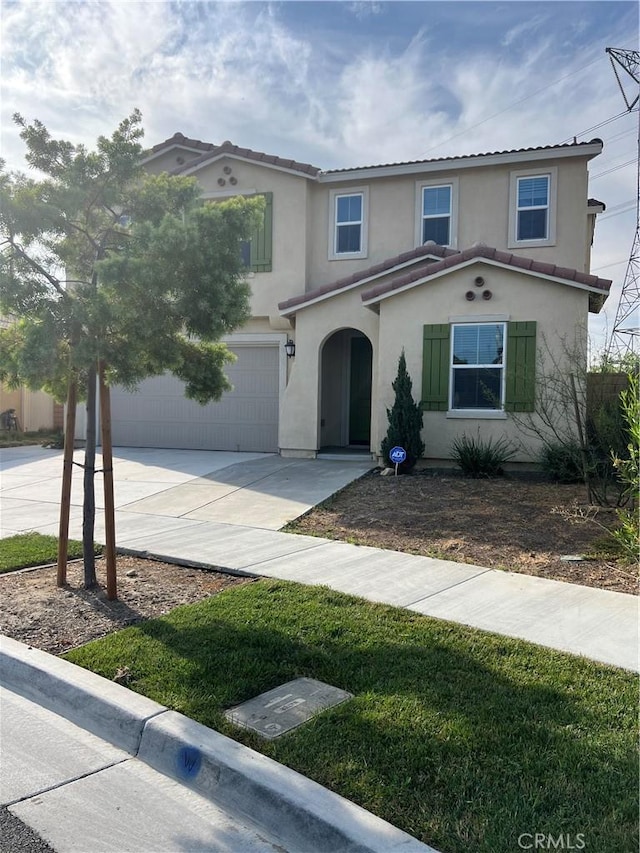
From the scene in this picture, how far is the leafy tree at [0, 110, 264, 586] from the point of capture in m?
4.93

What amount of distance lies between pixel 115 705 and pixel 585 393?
8.09 m

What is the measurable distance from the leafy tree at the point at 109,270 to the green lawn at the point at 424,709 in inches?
77.3

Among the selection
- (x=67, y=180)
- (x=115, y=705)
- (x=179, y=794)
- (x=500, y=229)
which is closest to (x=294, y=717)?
(x=179, y=794)

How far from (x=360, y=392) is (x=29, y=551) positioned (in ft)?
30.3

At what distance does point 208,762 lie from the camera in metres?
3.23

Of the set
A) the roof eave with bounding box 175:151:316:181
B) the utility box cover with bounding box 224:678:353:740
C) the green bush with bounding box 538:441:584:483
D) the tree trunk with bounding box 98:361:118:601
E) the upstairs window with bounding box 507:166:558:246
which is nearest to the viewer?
the utility box cover with bounding box 224:678:353:740

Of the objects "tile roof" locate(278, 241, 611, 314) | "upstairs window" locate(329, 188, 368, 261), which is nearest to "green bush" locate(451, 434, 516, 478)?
"tile roof" locate(278, 241, 611, 314)

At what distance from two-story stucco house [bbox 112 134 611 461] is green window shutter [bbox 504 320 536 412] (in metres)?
0.02

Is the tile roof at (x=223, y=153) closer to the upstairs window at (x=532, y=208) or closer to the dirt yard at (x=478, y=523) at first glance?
the upstairs window at (x=532, y=208)

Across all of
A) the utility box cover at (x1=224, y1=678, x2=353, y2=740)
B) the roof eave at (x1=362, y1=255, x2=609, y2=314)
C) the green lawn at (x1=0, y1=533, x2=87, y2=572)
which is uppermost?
the roof eave at (x1=362, y1=255, x2=609, y2=314)

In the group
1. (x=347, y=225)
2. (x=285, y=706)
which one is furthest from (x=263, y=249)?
(x=285, y=706)

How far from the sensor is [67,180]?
5.39 m

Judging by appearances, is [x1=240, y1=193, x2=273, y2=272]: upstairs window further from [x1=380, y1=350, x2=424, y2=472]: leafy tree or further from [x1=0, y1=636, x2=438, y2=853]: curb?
[x1=0, y1=636, x2=438, y2=853]: curb

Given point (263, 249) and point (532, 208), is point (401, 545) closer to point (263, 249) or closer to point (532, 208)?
point (532, 208)
